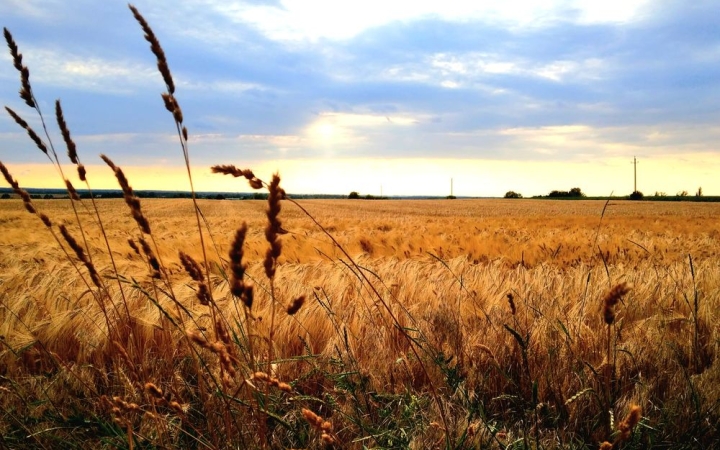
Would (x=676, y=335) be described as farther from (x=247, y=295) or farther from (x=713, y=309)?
(x=247, y=295)

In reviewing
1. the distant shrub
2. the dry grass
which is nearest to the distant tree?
the distant shrub

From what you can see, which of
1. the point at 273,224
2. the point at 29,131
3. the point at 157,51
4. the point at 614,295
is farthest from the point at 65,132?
the point at 614,295

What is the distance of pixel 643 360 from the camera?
2.18m

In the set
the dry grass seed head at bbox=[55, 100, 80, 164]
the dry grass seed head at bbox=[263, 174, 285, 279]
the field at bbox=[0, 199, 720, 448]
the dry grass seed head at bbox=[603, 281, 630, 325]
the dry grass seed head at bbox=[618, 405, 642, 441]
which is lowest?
the field at bbox=[0, 199, 720, 448]

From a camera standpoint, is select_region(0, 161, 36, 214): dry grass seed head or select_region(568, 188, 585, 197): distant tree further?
select_region(568, 188, 585, 197): distant tree

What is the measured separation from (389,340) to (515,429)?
778 mm

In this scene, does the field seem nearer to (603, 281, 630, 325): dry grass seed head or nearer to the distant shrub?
(603, 281, 630, 325): dry grass seed head

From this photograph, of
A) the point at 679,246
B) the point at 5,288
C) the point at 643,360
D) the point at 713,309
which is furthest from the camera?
the point at 679,246

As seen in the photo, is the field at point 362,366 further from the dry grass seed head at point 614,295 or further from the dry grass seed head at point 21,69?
the dry grass seed head at point 21,69

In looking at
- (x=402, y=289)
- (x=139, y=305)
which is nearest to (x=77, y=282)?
(x=139, y=305)

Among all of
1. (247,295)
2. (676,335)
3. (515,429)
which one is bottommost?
(515,429)

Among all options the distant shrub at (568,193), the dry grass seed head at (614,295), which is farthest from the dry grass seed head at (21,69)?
the distant shrub at (568,193)

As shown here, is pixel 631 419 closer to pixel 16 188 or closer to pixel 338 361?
pixel 338 361

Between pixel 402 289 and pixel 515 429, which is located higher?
pixel 402 289
